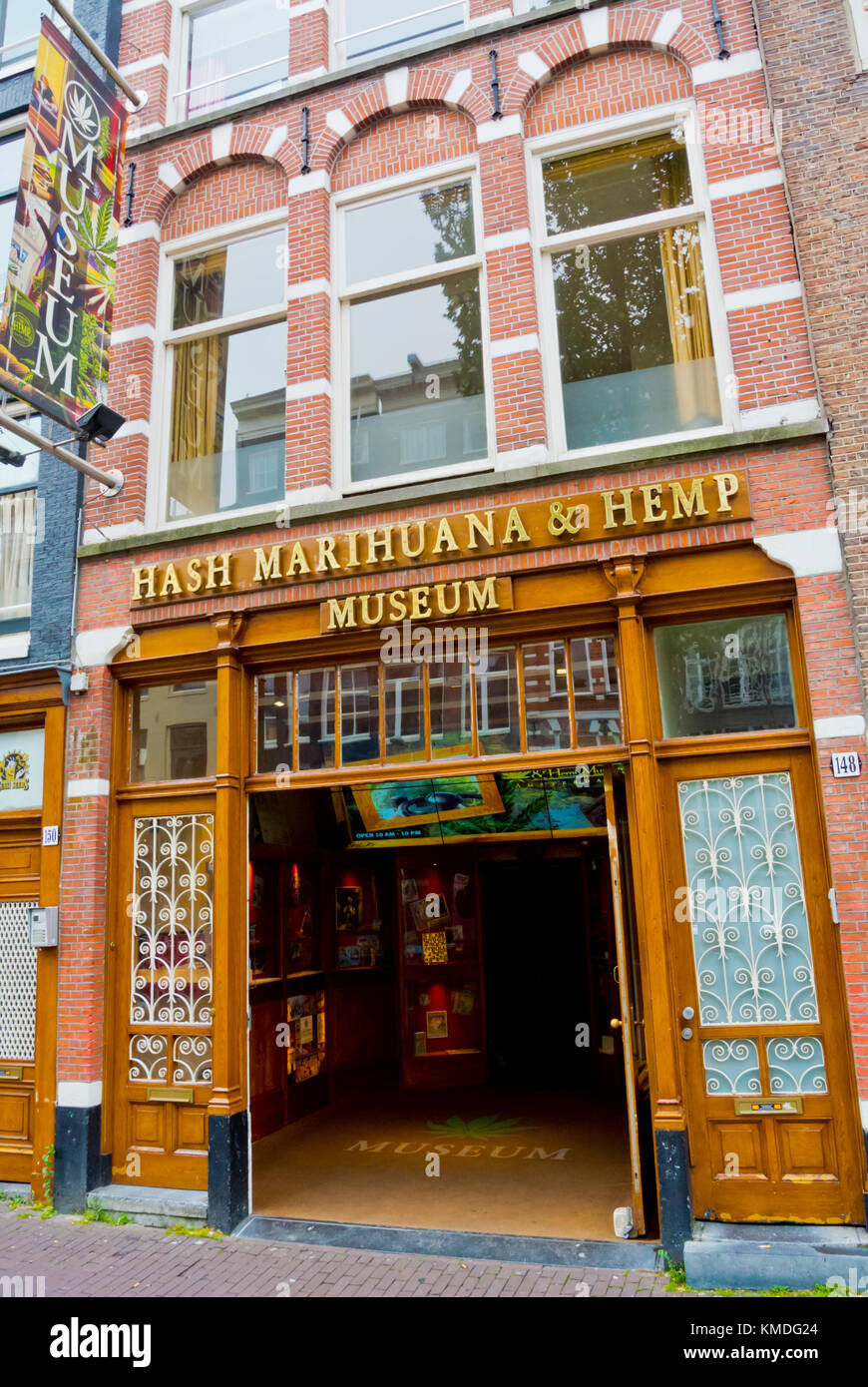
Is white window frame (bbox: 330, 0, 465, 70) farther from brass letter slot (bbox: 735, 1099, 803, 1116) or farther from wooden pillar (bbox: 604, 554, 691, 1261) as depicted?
brass letter slot (bbox: 735, 1099, 803, 1116)

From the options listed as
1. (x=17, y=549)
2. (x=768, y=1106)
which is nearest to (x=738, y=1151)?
(x=768, y=1106)

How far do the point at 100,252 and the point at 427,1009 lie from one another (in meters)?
7.90

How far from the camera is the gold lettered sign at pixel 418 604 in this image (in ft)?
21.7

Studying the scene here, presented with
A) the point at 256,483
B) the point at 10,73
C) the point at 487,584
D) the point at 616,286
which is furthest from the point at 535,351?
the point at 10,73

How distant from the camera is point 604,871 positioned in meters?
10.1

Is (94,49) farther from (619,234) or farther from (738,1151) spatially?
(738,1151)

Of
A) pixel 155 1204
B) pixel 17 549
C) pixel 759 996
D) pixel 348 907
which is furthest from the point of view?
pixel 348 907

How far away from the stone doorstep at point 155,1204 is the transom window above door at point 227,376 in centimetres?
532

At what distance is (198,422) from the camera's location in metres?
8.30

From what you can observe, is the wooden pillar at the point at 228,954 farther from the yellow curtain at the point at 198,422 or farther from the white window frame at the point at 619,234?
the white window frame at the point at 619,234

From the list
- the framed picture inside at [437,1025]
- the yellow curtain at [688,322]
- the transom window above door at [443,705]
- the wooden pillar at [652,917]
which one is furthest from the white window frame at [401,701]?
the framed picture inside at [437,1025]

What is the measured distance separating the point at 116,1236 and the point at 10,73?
34.3 ft

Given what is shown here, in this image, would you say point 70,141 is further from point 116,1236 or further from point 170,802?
point 116,1236

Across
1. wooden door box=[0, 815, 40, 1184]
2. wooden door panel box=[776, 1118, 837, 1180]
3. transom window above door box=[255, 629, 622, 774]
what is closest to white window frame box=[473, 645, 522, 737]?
transom window above door box=[255, 629, 622, 774]
